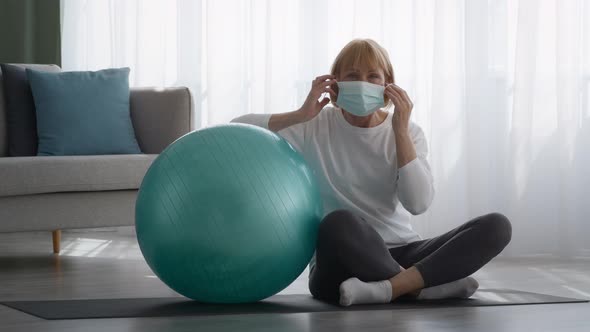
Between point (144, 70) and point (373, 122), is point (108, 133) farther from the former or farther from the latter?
point (373, 122)

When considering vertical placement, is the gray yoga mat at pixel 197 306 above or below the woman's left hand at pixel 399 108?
below

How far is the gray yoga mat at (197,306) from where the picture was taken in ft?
7.38

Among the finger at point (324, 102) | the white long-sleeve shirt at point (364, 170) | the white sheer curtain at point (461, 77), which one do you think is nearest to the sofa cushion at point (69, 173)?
the white long-sleeve shirt at point (364, 170)

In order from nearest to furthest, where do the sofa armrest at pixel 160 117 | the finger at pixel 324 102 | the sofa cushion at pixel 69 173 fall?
1. the finger at pixel 324 102
2. the sofa cushion at pixel 69 173
3. the sofa armrest at pixel 160 117

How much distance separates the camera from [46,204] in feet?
11.2

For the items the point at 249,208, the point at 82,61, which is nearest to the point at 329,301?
the point at 249,208

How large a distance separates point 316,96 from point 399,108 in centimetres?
23

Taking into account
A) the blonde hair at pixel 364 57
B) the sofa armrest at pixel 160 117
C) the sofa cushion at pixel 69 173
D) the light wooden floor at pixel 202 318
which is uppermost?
the blonde hair at pixel 364 57

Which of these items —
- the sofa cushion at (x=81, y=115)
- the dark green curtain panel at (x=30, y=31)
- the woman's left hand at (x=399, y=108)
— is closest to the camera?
the woman's left hand at (x=399, y=108)

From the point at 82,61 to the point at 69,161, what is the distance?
6.15 ft

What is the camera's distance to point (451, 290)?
98.7 inches

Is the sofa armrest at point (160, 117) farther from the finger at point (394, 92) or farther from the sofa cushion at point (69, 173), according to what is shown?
the finger at point (394, 92)

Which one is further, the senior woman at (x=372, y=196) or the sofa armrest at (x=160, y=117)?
the sofa armrest at (x=160, y=117)

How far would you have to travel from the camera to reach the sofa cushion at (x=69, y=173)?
11.0ft
